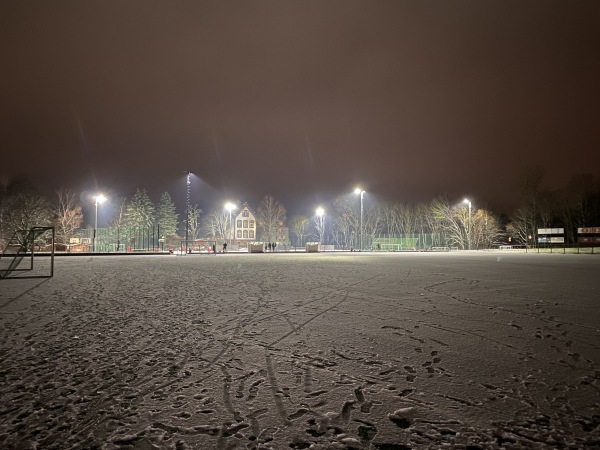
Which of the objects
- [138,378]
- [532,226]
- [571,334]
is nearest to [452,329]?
[571,334]

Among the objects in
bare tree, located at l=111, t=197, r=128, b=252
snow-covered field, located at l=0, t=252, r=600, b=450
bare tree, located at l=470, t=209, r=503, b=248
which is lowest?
snow-covered field, located at l=0, t=252, r=600, b=450

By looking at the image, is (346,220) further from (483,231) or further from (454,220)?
(483,231)

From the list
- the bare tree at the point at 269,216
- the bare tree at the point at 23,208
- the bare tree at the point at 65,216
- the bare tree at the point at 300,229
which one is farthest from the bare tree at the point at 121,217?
the bare tree at the point at 300,229

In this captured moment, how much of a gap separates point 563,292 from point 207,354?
404 inches

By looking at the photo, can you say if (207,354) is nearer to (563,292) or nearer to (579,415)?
(579,415)

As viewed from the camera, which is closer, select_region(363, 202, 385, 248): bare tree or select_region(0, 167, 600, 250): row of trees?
select_region(0, 167, 600, 250): row of trees

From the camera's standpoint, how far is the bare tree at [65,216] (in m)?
55.7

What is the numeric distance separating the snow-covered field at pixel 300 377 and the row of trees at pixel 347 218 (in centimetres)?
4338

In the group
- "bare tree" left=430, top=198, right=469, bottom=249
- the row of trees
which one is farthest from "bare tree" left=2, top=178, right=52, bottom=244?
"bare tree" left=430, top=198, right=469, bottom=249

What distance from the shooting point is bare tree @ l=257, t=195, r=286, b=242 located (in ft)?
332

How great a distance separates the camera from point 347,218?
9300 cm

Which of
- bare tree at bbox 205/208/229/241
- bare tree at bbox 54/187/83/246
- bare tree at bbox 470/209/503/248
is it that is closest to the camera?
bare tree at bbox 54/187/83/246

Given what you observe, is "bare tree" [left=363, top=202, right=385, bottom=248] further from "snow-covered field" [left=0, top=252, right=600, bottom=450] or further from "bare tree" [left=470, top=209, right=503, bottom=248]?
"snow-covered field" [left=0, top=252, right=600, bottom=450]

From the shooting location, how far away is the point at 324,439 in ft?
9.04
